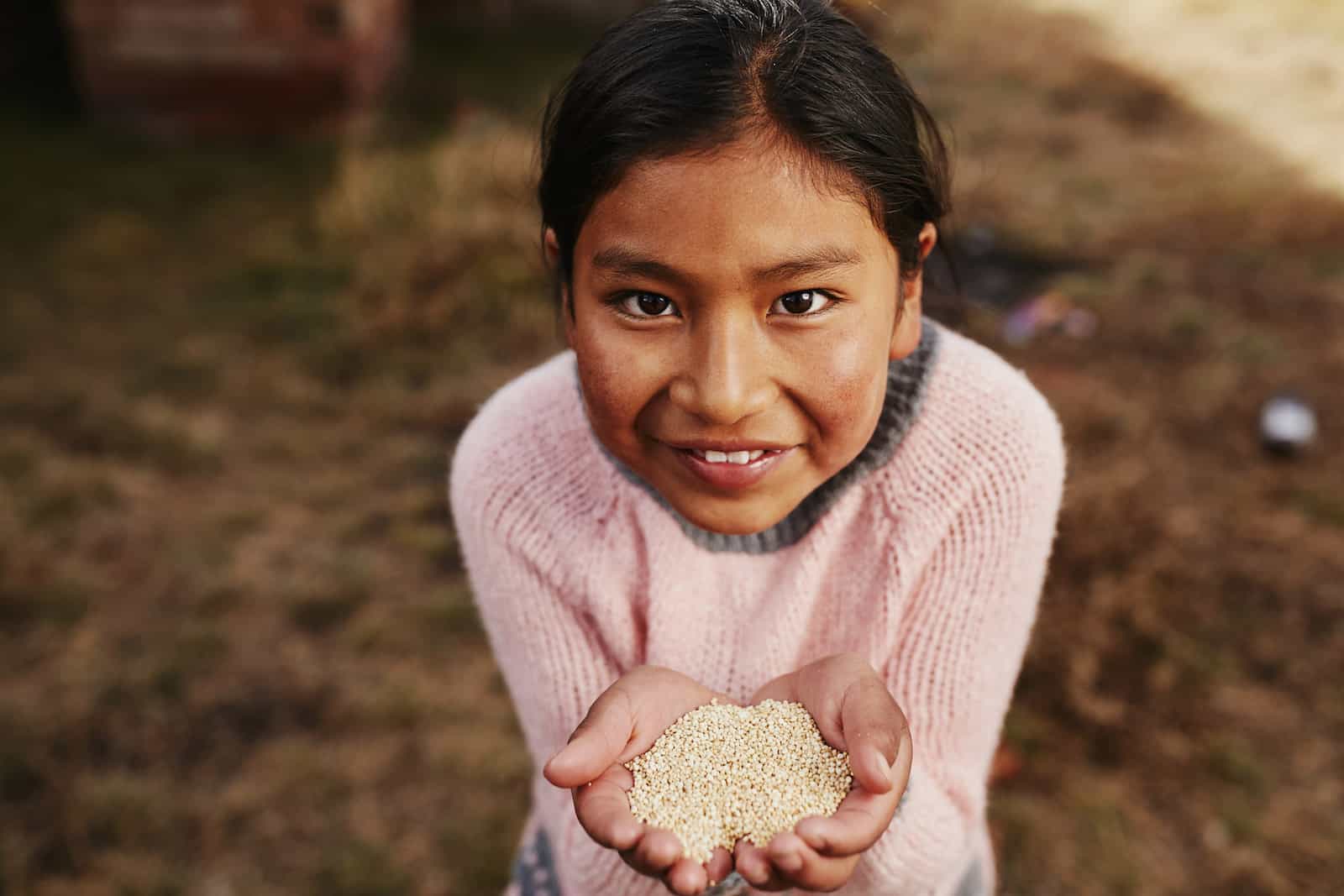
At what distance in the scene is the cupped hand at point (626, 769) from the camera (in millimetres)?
1176

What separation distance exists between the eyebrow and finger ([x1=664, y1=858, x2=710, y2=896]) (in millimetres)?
607

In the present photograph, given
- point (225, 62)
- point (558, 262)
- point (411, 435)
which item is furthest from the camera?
point (225, 62)

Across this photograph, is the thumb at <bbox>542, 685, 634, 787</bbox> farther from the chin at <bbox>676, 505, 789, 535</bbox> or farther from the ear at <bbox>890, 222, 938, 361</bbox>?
the ear at <bbox>890, 222, 938, 361</bbox>

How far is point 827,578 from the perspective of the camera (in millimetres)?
1658

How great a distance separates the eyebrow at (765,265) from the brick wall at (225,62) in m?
5.18

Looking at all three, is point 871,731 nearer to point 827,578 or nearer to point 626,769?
point 626,769

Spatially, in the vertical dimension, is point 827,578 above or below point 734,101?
below

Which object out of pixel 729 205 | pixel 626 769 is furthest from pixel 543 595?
pixel 729 205

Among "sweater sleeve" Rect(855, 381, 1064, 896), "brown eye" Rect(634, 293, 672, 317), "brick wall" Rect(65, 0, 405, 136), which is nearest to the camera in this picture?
"brown eye" Rect(634, 293, 672, 317)

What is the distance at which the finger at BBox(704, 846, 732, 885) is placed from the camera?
1246 mm

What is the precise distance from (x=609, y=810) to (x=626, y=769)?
0.39 feet

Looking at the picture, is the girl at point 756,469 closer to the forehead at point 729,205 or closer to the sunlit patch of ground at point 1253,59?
the forehead at point 729,205

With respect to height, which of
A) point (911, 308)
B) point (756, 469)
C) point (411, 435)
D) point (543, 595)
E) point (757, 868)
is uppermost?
point (911, 308)

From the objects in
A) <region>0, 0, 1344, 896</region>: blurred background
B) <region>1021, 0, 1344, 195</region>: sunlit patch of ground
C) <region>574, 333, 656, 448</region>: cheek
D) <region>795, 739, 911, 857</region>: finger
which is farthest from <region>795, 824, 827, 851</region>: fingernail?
<region>1021, 0, 1344, 195</region>: sunlit patch of ground
